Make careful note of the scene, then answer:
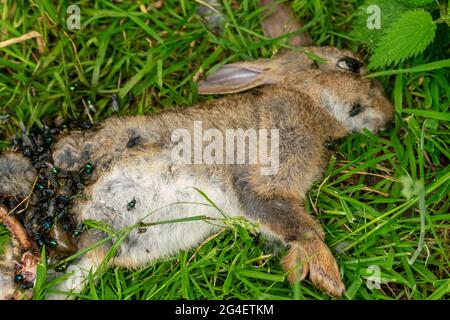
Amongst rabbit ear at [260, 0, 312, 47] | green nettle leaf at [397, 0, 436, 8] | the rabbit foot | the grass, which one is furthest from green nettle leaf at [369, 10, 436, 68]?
the rabbit foot

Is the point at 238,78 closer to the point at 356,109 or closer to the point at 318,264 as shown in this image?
the point at 356,109

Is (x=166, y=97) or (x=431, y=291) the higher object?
(x=166, y=97)

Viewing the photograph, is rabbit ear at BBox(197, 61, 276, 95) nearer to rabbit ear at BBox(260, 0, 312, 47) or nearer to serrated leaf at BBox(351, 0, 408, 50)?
rabbit ear at BBox(260, 0, 312, 47)

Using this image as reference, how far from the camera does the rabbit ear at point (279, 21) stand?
5668 millimetres

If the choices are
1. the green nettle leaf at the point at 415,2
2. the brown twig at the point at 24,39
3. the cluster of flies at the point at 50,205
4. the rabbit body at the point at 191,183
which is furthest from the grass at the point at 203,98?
the green nettle leaf at the point at 415,2

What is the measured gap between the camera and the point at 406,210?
521cm

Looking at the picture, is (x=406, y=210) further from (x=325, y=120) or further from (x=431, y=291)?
(x=325, y=120)

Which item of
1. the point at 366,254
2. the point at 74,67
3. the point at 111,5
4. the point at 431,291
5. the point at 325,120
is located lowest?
the point at 431,291

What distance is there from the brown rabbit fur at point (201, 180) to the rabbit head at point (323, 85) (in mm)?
25

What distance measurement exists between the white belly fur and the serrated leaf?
182 centimetres

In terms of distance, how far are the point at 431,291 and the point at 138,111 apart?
3076mm

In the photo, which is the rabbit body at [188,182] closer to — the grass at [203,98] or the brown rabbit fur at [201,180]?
the brown rabbit fur at [201,180]

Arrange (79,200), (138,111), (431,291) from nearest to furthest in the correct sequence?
(79,200) → (431,291) → (138,111)
